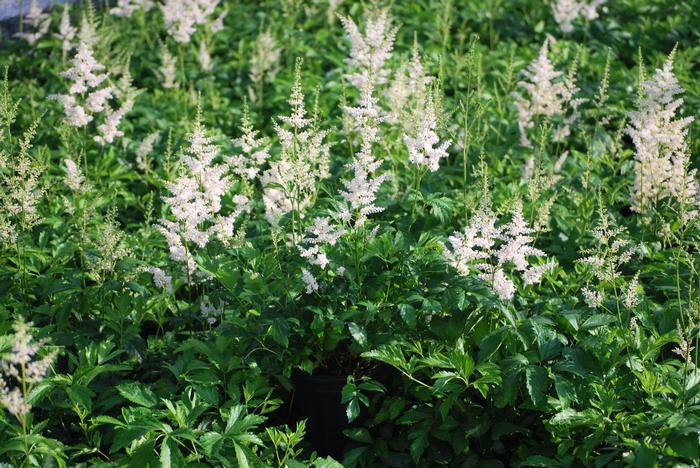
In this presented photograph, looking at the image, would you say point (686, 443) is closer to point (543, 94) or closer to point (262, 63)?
point (543, 94)

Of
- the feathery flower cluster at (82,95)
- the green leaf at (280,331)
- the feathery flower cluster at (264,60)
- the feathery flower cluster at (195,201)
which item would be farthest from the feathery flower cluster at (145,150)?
the green leaf at (280,331)

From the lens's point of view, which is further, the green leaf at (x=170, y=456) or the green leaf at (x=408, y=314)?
the green leaf at (x=408, y=314)

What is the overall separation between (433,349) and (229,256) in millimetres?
1058

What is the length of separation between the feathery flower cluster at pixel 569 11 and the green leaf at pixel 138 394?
16.7ft

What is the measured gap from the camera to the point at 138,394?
3.28 m

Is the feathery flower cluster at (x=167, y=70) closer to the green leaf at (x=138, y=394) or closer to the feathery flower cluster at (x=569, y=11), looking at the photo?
the feathery flower cluster at (x=569, y=11)

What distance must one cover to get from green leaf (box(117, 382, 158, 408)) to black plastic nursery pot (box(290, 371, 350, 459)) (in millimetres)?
708

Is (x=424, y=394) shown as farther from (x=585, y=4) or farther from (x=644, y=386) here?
(x=585, y=4)

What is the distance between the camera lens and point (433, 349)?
3539 millimetres

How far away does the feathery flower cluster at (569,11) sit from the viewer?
703 centimetres

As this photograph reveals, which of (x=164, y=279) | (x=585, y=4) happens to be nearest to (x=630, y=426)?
(x=164, y=279)

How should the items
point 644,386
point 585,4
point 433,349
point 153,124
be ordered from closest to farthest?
point 644,386, point 433,349, point 153,124, point 585,4

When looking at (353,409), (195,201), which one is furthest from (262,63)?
(353,409)

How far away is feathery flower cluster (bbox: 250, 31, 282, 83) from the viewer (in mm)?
6389
